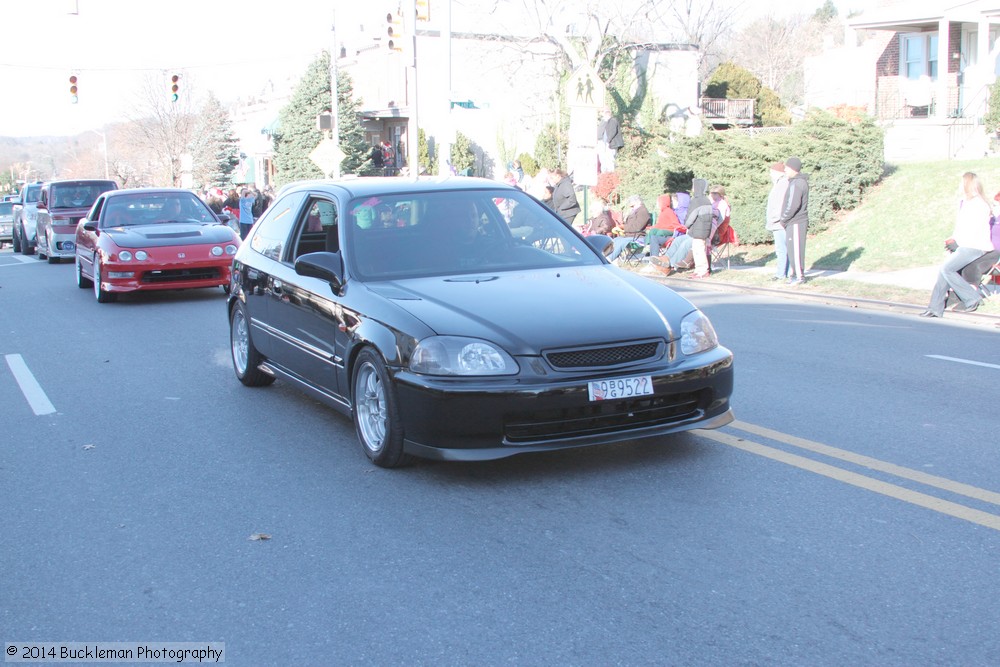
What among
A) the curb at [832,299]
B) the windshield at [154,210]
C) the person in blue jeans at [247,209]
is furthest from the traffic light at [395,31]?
the curb at [832,299]

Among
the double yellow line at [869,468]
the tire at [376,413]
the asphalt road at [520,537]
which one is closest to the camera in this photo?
the asphalt road at [520,537]

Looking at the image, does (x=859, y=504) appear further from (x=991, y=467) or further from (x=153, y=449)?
(x=153, y=449)

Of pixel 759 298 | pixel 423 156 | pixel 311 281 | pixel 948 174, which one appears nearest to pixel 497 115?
pixel 423 156

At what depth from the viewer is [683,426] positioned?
5824 millimetres

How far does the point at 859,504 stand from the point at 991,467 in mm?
1097

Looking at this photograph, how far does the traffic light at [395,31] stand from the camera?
955 inches

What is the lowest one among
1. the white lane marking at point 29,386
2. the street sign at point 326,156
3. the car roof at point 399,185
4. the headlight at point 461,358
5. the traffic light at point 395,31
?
the white lane marking at point 29,386

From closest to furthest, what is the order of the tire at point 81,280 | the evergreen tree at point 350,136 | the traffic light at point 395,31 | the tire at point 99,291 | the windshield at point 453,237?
the windshield at point 453,237
the tire at point 99,291
the tire at point 81,280
the traffic light at point 395,31
the evergreen tree at point 350,136

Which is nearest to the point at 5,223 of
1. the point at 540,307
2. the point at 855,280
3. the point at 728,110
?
the point at 728,110

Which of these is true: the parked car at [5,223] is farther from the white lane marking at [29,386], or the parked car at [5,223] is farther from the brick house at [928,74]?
the white lane marking at [29,386]

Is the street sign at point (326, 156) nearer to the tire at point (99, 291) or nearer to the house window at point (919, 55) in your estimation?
the tire at point (99, 291)

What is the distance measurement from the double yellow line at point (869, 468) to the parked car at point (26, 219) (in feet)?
81.9

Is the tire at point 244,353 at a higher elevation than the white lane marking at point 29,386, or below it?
higher

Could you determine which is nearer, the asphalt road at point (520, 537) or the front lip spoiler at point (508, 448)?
the asphalt road at point (520, 537)
